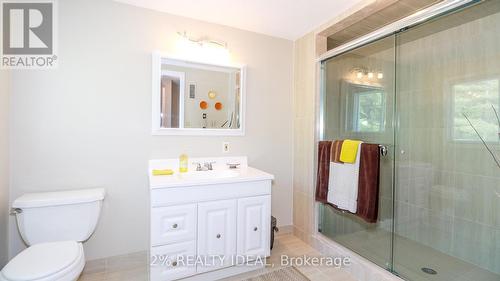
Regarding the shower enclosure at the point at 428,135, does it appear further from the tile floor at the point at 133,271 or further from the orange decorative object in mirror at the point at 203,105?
the orange decorative object in mirror at the point at 203,105

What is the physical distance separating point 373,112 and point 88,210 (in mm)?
2522

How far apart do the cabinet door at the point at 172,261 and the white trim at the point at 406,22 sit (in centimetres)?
204

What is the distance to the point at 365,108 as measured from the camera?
232 centimetres

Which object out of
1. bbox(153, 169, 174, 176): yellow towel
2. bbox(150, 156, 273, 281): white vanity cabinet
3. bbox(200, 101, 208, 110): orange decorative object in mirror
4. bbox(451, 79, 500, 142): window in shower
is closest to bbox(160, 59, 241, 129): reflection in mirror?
bbox(200, 101, 208, 110): orange decorative object in mirror

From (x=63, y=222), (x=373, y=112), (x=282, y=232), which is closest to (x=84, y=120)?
(x=63, y=222)

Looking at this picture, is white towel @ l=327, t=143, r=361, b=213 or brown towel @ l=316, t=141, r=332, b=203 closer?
white towel @ l=327, t=143, r=361, b=213

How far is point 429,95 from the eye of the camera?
2.10 meters

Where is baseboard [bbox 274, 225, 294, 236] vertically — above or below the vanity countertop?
below

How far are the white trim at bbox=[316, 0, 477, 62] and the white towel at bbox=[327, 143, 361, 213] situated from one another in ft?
2.90

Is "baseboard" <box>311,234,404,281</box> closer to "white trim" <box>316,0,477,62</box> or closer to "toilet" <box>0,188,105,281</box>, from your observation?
"white trim" <box>316,0,477,62</box>

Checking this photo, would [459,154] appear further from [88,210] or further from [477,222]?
[88,210]

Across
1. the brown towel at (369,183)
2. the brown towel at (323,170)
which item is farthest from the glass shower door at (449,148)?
the brown towel at (323,170)

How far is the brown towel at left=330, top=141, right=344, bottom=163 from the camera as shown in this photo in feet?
7.03

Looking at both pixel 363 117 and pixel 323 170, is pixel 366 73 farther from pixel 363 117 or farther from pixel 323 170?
pixel 323 170
